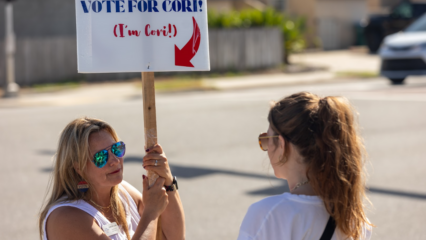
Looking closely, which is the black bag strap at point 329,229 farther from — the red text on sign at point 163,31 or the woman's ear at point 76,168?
the woman's ear at point 76,168

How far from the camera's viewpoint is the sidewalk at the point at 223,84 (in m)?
15.2

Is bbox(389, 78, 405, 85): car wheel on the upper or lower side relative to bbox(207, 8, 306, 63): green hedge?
lower

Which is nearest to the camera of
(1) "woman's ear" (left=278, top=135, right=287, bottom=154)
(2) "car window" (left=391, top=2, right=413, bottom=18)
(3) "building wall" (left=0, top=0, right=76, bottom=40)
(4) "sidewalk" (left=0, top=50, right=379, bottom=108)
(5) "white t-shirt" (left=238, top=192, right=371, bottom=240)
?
(5) "white t-shirt" (left=238, top=192, right=371, bottom=240)

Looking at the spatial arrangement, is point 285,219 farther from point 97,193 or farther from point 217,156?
point 217,156

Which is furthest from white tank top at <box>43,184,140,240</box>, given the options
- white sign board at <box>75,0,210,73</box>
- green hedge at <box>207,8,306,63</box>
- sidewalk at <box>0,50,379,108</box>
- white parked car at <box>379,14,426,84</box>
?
green hedge at <box>207,8,306,63</box>

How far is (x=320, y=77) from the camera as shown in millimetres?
20297

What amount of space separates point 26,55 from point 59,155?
1720 cm

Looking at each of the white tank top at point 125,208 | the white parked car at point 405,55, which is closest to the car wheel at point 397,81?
the white parked car at point 405,55

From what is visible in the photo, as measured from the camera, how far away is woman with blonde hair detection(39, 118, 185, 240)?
8.55 feet

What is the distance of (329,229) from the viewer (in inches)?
82.9

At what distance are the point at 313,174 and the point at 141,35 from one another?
102cm

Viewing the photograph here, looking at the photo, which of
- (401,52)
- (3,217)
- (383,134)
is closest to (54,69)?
(401,52)

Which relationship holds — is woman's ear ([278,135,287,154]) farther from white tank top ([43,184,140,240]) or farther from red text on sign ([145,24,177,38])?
white tank top ([43,184,140,240])

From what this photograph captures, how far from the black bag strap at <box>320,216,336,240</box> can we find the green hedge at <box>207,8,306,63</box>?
20445 mm
